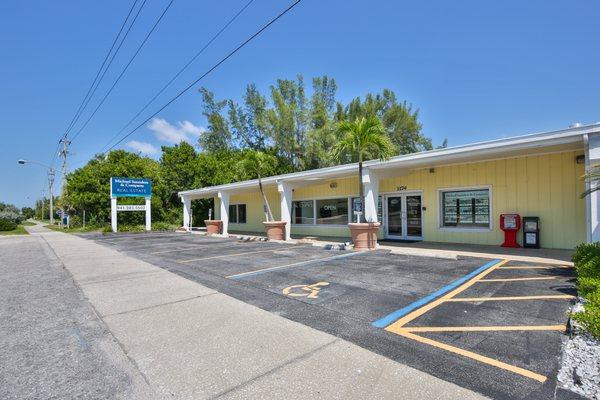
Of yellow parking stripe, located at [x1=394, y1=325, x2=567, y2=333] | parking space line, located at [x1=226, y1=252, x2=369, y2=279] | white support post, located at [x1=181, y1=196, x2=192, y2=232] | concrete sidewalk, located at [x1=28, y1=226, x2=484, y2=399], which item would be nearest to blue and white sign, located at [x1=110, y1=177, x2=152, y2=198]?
white support post, located at [x1=181, y1=196, x2=192, y2=232]

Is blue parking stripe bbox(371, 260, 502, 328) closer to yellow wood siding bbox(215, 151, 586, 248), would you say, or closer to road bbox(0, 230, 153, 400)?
road bbox(0, 230, 153, 400)

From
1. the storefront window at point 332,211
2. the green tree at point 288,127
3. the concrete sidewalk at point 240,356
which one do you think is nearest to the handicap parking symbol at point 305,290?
the concrete sidewalk at point 240,356

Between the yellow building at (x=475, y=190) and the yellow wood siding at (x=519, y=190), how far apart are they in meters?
0.02

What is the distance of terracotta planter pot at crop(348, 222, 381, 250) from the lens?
37.3 ft

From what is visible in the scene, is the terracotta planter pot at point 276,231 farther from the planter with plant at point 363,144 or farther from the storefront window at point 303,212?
the planter with plant at point 363,144

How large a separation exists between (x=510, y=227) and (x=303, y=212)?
10.6 m

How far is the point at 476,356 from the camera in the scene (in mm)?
3420

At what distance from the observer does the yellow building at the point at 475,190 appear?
29.8ft

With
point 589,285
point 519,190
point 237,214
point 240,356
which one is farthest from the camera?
point 237,214

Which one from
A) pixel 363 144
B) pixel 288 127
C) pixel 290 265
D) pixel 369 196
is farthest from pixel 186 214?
pixel 290 265

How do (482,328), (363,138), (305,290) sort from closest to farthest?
(482,328), (305,290), (363,138)

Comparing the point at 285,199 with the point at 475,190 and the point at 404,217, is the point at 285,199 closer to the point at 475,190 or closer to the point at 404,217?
the point at 404,217

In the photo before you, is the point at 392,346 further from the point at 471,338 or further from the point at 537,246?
the point at 537,246

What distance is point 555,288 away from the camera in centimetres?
575
